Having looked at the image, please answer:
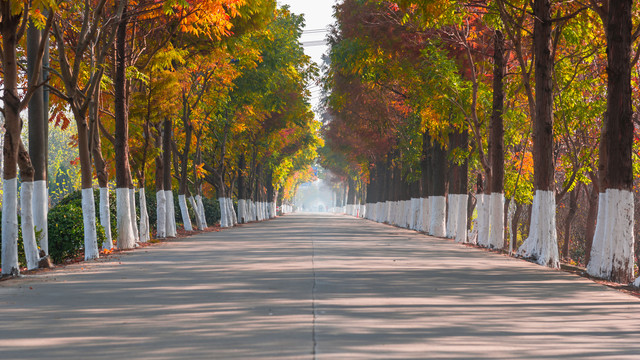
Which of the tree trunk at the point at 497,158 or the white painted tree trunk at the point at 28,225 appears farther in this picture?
the tree trunk at the point at 497,158

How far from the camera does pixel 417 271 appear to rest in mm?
15805

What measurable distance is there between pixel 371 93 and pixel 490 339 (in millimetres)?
36293

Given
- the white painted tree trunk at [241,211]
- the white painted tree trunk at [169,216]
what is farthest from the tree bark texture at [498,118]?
the white painted tree trunk at [241,211]

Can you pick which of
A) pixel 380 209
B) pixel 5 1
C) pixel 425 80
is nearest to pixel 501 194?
pixel 425 80

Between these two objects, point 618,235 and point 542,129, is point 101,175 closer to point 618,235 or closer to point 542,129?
point 542,129

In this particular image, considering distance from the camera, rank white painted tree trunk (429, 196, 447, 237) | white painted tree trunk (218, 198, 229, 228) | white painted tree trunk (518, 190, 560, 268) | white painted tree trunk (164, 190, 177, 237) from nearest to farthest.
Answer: white painted tree trunk (518, 190, 560, 268) → white painted tree trunk (164, 190, 177, 237) → white painted tree trunk (429, 196, 447, 237) → white painted tree trunk (218, 198, 229, 228)

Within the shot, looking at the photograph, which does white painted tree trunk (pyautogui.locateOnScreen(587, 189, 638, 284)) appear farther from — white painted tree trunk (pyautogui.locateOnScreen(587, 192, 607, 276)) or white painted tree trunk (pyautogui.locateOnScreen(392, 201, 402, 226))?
white painted tree trunk (pyautogui.locateOnScreen(392, 201, 402, 226))

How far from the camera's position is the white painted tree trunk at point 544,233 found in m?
18.9

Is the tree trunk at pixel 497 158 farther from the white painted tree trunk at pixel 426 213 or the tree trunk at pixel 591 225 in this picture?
the white painted tree trunk at pixel 426 213

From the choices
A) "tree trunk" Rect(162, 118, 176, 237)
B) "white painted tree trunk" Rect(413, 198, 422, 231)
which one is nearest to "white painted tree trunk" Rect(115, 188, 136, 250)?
"tree trunk" Rect(162, 118, 176, 237)

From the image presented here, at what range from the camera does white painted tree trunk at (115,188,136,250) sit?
75.6 ft

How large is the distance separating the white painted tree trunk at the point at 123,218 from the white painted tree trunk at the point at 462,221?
13251 mm

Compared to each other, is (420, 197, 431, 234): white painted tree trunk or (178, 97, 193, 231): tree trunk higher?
(178, 97, 193, 231): tree trunk

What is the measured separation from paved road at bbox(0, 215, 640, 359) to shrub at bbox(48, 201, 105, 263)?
3015 mm
